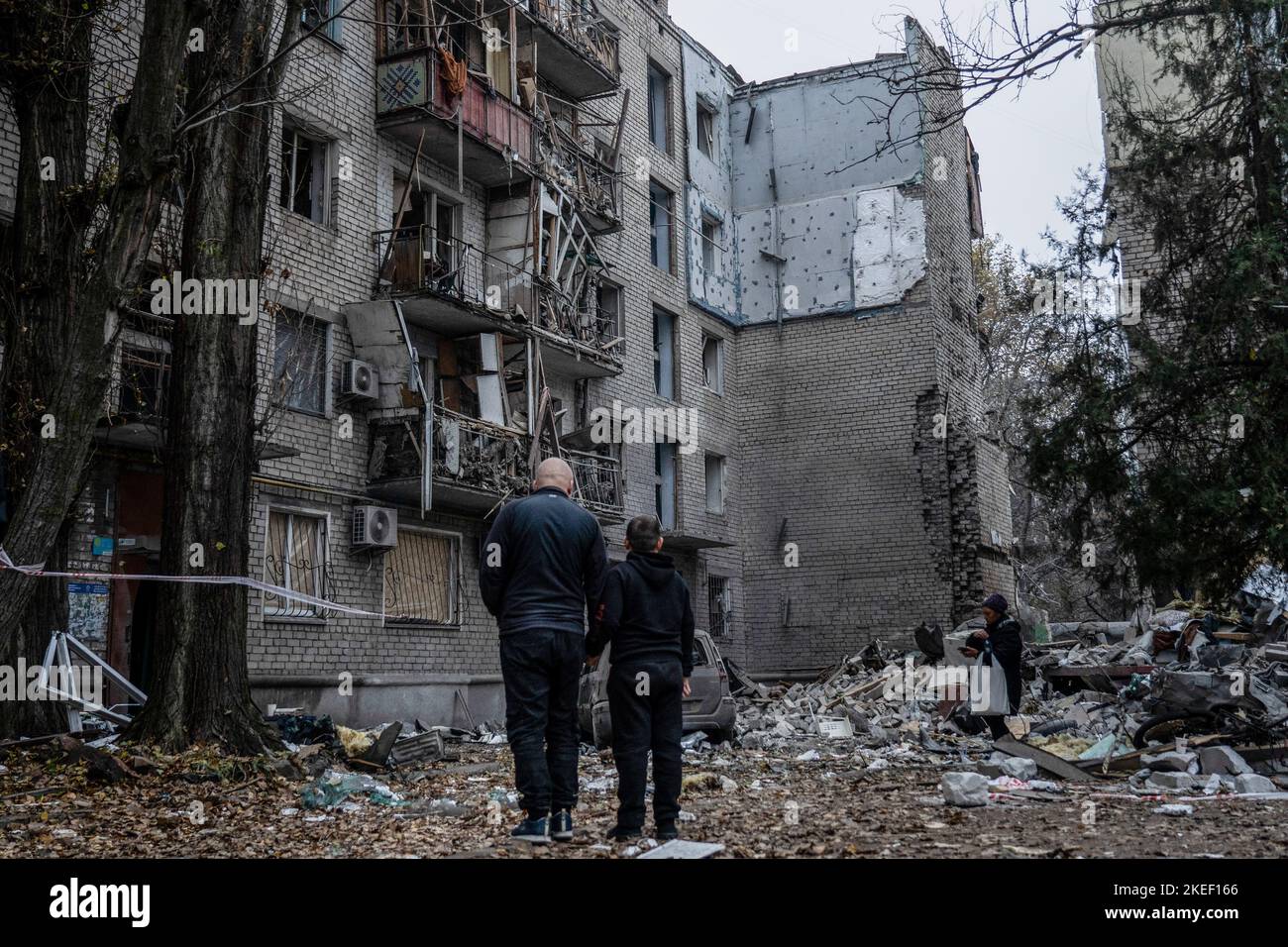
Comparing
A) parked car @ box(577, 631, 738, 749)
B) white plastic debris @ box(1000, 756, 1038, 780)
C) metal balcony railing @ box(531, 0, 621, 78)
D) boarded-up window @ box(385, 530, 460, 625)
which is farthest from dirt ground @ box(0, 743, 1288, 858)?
metal balcony railing @ box(531, 0, 621, 78)

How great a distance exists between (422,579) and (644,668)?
1227 centimetres

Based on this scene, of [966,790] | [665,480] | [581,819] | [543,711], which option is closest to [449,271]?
[665,480]

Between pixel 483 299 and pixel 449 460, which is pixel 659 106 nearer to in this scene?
pixel 483 299

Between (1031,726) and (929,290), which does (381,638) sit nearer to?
(1031,726)

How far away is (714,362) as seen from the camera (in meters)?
27.8

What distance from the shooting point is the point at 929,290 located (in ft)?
86.6

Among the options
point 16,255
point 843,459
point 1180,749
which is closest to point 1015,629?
point 1180,749

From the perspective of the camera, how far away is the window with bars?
1034 inches

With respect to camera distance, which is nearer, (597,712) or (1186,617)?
(597,712)

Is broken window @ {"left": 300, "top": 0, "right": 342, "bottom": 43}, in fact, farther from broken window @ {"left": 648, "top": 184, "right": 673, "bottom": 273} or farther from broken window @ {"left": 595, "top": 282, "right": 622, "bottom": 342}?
broken window @ {"left": 648, "top": 184, "right": 673, "bottom": 273}

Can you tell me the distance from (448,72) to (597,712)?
9.97m

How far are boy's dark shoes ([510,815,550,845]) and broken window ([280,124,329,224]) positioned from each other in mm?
12627

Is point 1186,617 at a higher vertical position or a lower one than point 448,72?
lower

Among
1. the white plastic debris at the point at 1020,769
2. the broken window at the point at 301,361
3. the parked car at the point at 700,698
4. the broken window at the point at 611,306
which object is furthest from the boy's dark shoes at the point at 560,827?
the broken window at the point at 611,306
